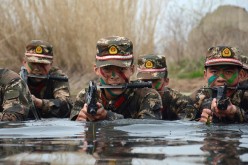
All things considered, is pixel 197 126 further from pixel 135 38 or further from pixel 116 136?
pixel 135 38

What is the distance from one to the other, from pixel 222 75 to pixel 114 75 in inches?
48.1

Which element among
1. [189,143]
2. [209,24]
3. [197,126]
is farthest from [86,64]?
[189,143]

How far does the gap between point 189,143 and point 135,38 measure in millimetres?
12758

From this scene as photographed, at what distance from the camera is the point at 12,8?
1902cm

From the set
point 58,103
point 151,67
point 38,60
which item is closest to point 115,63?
point 151,67

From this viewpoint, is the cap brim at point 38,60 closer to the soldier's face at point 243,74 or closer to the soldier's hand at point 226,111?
the soldier's face at point 243,74

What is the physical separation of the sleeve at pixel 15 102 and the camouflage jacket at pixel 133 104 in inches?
21.9

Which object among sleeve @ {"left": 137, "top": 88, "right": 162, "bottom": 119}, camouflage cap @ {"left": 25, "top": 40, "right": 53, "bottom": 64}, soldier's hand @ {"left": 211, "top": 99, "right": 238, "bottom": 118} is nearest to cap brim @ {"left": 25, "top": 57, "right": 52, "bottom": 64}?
camouflage cap @ {"left": 25, "top": 40, "right": 53, "bottom": 64}

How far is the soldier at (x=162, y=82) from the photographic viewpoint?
11.1 metres

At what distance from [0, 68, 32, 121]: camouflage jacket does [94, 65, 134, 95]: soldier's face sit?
95 cm

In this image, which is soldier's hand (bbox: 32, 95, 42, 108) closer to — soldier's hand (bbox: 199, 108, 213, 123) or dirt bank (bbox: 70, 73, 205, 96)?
soldier's hand (bbox: 199, 108, 213, 123)

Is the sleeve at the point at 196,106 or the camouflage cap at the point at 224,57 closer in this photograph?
the camouflage cap at the point at 224,57

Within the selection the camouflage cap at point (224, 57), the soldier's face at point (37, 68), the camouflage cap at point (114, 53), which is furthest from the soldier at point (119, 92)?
the soldier's face at point (37, 68)

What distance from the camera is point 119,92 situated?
28.7 ft
